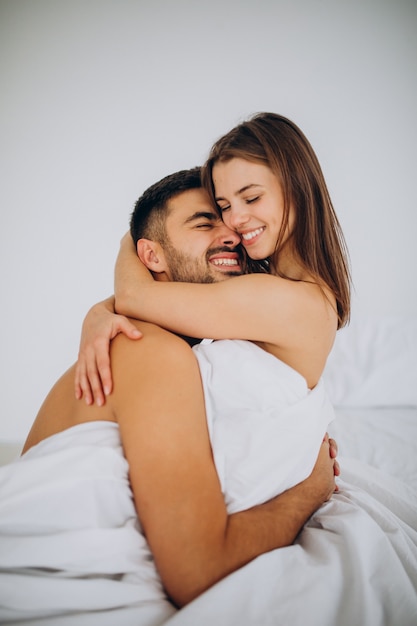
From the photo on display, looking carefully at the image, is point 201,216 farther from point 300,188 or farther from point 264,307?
point 264,307

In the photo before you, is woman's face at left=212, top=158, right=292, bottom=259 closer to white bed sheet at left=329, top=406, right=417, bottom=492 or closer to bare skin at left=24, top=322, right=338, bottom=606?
bare skin at left=24, top=322, right=338, bottom=606

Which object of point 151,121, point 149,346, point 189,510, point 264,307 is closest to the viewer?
point 189,510

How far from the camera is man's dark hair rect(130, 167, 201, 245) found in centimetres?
144

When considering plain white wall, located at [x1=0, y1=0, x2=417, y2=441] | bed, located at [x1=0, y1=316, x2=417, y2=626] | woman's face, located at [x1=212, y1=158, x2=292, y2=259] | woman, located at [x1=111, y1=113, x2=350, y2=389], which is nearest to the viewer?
bed, located at [x1=0, y1=316, x2=417, y2=626]

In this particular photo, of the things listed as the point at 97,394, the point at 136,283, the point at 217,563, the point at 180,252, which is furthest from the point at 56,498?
the point at 180,252

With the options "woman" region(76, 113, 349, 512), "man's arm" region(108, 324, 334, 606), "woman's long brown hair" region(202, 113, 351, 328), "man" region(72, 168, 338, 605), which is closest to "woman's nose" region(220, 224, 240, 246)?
"woman" region(76, 113, 349, 512)

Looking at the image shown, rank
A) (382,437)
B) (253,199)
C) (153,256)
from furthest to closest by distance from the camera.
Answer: (382,437)
(153,256)
(253,199)

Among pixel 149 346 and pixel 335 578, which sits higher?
pixel 149 346

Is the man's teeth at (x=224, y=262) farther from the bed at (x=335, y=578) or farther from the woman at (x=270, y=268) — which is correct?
the bed at (x=335, y=578)

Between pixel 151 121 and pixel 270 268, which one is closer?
pixel 270 268

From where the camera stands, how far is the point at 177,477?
28.1 inches

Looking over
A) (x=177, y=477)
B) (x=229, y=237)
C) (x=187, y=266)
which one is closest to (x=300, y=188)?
(x=229, y=237)

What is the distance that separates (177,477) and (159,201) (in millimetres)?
1055

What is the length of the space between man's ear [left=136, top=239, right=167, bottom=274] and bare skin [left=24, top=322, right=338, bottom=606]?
520mm
